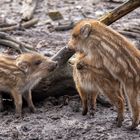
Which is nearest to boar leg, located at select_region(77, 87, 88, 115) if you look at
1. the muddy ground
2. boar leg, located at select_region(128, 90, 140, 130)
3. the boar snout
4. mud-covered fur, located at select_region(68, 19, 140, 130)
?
the muddy ground

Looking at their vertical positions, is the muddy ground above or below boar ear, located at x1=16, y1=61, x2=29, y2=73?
below

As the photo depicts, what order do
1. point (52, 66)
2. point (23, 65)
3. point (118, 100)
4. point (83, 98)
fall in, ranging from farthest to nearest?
point (52, 66) → point (23, 65) → point (83, 98) → point (118, 100)

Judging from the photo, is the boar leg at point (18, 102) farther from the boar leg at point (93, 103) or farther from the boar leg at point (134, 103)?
the boar leg at point (134, 103)

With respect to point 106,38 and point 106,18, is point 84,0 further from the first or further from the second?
point 106,38

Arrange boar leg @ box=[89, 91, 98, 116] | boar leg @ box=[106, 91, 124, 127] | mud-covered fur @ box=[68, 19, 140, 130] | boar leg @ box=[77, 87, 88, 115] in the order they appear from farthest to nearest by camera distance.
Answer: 1. boar leg @ box=[89, 91, 98, 116]
2. boar leg @ box=[77, 87, 88, 115]
3. boar leg @ box=[106, 91, 124, 127]
4. mud-covered fur @ box=[68, 19, 140, 130]

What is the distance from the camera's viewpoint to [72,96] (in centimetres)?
659

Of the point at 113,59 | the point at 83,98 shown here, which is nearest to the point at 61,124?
the point at 83,98

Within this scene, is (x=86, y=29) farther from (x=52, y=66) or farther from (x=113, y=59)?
(x=52, y=66)

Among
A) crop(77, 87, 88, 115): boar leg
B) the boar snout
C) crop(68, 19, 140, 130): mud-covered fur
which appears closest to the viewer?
crop(68, 19, 140, 130): mud-covered fur

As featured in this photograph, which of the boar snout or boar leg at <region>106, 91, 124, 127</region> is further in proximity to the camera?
the boar snout

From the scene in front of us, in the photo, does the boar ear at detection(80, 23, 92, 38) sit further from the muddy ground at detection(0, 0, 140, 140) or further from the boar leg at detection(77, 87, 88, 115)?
the muddy ground at detection(0, 0, 140, 140)

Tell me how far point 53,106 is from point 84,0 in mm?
5498

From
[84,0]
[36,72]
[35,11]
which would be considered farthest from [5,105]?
[84,0]

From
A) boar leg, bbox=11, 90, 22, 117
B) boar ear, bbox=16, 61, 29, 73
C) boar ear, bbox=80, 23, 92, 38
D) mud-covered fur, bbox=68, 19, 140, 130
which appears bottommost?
boar leg, bbox=11, 90, 22, 117
